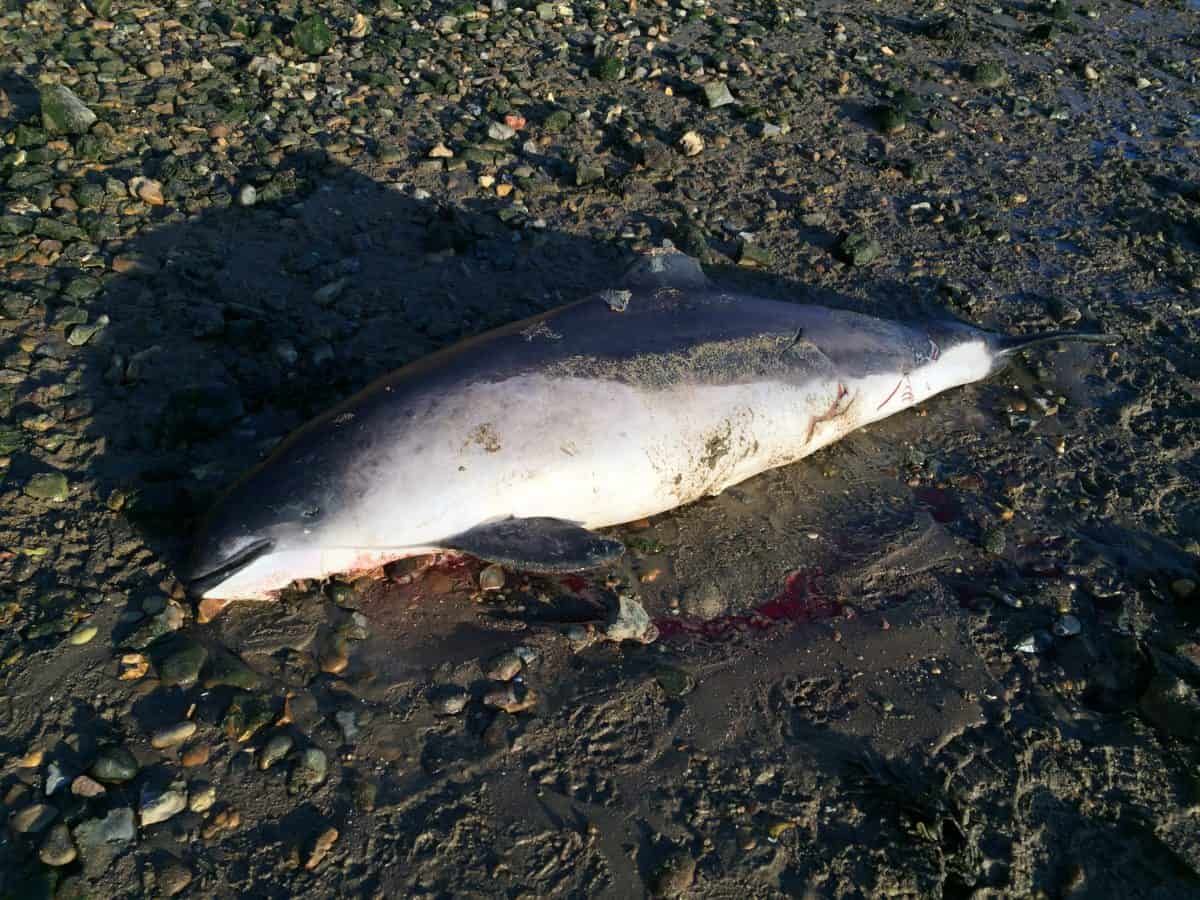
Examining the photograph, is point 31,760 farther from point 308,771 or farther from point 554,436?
point 554,436

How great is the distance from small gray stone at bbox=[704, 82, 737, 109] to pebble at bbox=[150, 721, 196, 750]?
6.99 meters

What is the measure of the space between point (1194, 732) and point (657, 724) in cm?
251

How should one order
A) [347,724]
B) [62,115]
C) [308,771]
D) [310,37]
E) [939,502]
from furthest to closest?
[310,37] < [62,115] < [939,502] < [347,724] < [308,771]

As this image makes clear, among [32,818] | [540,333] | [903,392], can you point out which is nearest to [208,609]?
[32,818]

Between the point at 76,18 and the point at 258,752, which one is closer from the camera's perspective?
the point at 258,752

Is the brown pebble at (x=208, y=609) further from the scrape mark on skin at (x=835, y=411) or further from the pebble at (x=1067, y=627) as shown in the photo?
the pebble at (x=1067, y=627)

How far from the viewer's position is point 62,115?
6695 mm

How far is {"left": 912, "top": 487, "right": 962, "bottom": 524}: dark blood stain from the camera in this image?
16.7 ft

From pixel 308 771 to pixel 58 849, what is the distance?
0.90 metres

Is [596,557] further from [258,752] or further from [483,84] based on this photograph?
[483,84]

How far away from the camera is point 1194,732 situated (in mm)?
3988

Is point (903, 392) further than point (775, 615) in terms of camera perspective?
Yes

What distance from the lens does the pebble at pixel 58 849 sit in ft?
10.5

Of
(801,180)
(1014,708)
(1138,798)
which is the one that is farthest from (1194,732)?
(801,180)
